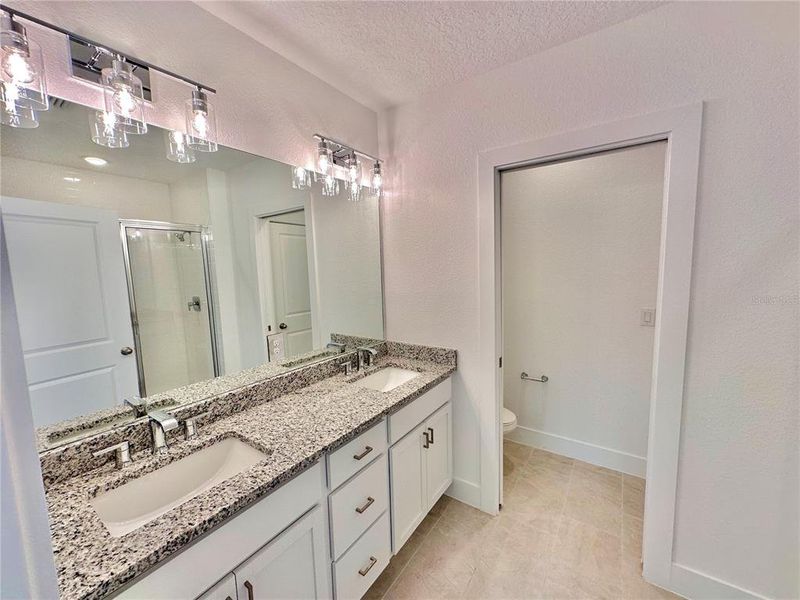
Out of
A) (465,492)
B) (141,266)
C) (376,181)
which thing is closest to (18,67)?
(141,266)

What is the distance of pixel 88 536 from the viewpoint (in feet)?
2.54

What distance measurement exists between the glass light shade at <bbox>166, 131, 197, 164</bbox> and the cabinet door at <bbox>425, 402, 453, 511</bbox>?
5.30 feet

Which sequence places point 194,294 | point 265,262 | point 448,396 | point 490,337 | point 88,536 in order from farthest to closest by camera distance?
point 448,396 → point 490,337 → point 265,262 → point 194,294 → point 88,536

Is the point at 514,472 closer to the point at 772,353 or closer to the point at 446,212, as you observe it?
the point at 772,353

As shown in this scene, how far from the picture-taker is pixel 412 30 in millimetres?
1405

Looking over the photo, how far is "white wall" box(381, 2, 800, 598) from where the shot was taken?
1.18m

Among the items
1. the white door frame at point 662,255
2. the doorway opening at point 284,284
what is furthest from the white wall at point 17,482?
the white door frame at point 662,255

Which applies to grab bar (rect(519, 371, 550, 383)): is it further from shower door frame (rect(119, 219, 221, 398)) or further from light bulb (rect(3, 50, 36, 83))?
Result: light bulb (rect(3, 50, 36, 83))

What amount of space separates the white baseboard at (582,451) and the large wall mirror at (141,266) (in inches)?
74.9

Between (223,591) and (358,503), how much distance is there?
535 mm

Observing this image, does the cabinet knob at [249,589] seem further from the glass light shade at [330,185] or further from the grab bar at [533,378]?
the grab bar at [533,378]

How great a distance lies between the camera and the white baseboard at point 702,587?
4.50ft

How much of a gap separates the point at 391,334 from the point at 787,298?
5.90 feet

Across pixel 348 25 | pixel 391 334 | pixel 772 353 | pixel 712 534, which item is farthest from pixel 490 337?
pixel 348 25
